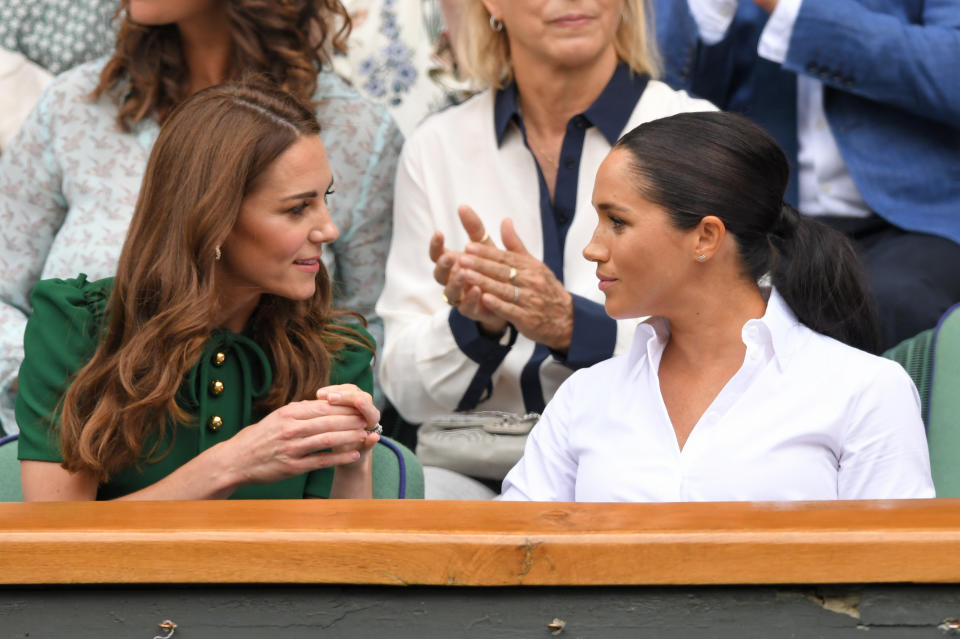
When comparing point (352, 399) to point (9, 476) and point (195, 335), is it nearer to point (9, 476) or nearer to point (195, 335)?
point (195, 335)

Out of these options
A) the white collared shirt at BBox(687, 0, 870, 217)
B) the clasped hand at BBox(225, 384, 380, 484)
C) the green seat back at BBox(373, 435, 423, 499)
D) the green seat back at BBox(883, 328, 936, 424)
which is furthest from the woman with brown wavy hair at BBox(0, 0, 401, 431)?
the green seat back at BBox(883, 328, 936, 424)

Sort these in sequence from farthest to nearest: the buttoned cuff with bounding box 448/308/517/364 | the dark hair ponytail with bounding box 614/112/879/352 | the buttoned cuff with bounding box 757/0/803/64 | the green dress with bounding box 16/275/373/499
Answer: the buttoned cuff with bounding box 757/0/803/64
the buttoned cuff with bounding box 448/308/517/364
the green dress with bounding box 16/275/373/499
the dark hair ponytail with bounding box 614/112/879/352

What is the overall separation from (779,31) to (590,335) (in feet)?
2.57

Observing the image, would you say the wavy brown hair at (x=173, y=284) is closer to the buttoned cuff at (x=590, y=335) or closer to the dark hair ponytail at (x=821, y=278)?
the buttoned cuff at (x=590, y=335)

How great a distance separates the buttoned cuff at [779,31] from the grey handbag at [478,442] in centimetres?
90

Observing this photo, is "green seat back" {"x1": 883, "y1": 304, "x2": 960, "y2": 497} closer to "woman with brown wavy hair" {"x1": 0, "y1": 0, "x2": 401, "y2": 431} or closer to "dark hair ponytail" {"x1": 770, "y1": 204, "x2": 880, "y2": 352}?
"dark hair ponytail" {"x1": 770, "y1": 204, "x2": 880, "y2": 352}

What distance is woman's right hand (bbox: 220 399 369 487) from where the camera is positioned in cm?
173

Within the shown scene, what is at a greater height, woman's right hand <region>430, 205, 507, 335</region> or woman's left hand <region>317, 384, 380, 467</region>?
woman's left hand <region>317, 384, 380, 467</region>

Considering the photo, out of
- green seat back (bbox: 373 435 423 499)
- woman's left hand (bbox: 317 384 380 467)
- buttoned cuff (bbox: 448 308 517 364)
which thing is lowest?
buttoned cuff (bbox: 448 308 517 364)

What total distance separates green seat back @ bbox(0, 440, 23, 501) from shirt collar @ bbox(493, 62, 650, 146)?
1.20m

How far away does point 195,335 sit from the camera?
193cm

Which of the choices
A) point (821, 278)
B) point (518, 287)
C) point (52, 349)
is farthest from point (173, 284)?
point (821, 278)

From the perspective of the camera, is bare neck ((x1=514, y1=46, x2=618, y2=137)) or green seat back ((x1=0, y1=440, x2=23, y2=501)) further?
bare neck ((x1=514, y1=46, x2=618, y2=137))

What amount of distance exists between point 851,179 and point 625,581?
176 centimetres
